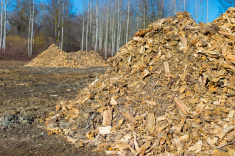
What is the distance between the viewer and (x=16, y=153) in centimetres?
306

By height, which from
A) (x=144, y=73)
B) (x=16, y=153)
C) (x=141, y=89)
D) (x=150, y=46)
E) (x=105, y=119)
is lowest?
(x=16, y=153)

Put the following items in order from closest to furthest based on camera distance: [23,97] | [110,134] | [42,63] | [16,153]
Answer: [16,153] < [110,134] < [23,97] < [42,63]

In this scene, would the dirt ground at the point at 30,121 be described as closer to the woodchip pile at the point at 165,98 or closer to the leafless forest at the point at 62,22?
the woodchip pile at the point at 165,98

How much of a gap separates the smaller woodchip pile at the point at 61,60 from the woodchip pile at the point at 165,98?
11.3 meters

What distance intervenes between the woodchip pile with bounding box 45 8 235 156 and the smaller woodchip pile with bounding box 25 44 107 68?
11259 millimetres

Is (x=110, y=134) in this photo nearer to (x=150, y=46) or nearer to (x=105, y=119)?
(x=105, y=119)

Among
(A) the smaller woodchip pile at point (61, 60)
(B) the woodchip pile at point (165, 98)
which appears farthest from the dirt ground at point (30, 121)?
(A) the smaller woodchip pile at point (61, 60)

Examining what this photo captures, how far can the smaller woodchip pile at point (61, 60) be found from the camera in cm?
1557

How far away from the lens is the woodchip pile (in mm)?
3113

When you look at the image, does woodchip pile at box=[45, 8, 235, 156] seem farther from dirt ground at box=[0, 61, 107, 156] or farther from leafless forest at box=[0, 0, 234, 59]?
leafless forest at box=[0, 0, 234, 59]

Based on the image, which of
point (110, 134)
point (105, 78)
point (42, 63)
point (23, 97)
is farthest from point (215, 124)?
point (42, 63)

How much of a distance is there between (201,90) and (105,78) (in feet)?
7.95

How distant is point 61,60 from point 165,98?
1345cm

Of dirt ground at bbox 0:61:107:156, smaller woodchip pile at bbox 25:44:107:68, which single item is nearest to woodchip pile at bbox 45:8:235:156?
dirt ground at bbox 0:61:107:156
